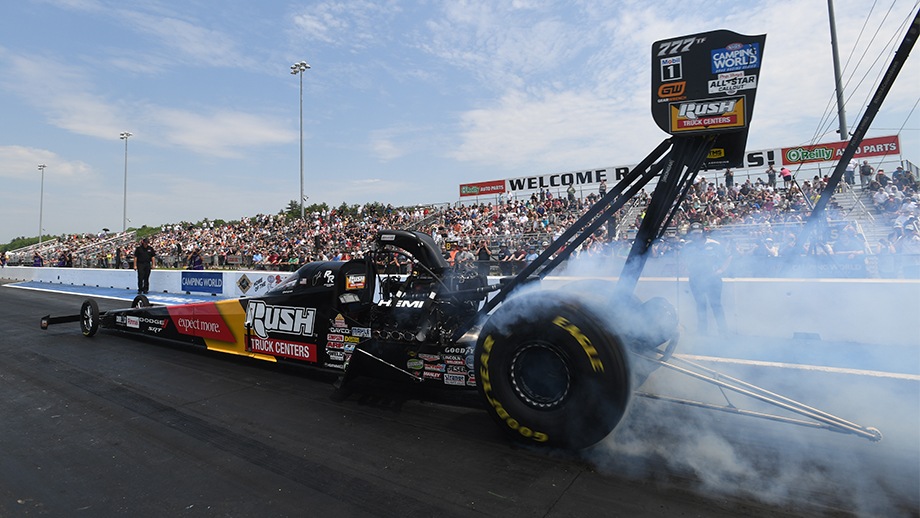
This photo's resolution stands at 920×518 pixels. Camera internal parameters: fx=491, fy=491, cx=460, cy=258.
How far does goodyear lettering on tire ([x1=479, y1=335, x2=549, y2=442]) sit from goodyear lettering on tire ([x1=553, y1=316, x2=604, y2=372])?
57 cm

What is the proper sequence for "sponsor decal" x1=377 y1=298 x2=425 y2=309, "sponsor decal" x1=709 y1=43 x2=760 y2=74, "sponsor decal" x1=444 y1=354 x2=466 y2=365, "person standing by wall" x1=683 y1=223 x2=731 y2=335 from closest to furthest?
"sponsor decal" x1=709 y1=43 x2=760 y2=74
"sponsor decal" x1=444 y1=354 x2=466 y2=365
"sponsor decal" x1=377 y1=298 x2=425 y2=309
"person standing by wall" x1=683 y1=223 x2=731 y2=335

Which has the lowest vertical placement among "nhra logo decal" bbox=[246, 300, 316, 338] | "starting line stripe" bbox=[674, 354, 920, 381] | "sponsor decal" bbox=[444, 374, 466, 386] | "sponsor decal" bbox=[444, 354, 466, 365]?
"starting line stripe" bbox=[674, 354, 920, 381]

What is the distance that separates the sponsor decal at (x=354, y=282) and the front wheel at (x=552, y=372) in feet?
7.06

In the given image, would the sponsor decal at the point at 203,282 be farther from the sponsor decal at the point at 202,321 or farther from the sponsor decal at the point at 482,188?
the sponsor decal at the point at 482,188

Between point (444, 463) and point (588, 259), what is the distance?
3.40 meters

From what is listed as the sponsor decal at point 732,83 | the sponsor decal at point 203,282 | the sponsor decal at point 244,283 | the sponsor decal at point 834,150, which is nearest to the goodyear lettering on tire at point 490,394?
the sponsor decal at point 732,83

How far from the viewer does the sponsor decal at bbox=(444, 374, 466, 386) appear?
14.2ft

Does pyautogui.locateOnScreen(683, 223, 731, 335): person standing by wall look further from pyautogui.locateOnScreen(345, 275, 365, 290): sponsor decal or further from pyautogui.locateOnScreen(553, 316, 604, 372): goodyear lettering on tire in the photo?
pyautogui.locateOnScreen(345, 275, 365, 290): sponsor decal

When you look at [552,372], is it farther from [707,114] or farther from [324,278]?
[324,278]

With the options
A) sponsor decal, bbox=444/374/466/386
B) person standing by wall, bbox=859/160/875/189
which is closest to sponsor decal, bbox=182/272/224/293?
sponsor decal, bbox=444/374/466/386

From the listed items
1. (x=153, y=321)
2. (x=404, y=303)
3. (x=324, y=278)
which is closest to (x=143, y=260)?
(x=153, y=321)

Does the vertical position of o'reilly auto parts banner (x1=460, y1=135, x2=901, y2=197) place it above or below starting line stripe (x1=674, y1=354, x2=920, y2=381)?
above

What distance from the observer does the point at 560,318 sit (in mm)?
3434

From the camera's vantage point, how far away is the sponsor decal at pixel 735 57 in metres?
3.23
